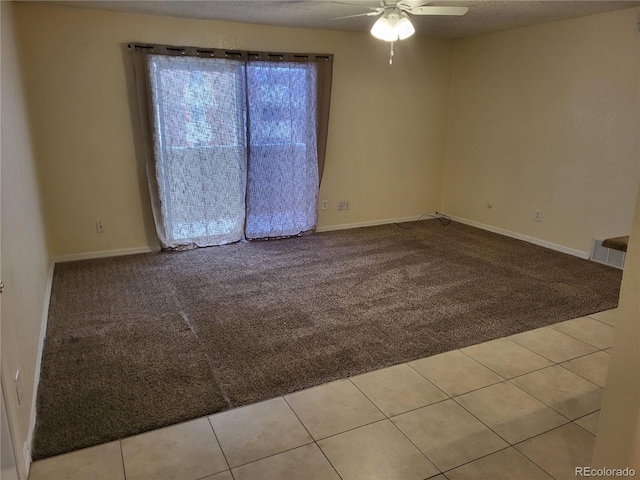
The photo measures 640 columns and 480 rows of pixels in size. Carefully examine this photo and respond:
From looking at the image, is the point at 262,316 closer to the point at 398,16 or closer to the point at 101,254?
the point at 101,254

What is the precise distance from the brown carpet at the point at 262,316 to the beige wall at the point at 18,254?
0.62 ft

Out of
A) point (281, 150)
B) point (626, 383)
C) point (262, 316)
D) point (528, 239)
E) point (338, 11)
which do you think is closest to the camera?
point (626, 383)

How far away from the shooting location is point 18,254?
7.57 feet

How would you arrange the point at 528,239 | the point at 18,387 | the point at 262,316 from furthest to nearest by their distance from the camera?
the point at 528,239 < the point at 262,316 < the point at 18,387

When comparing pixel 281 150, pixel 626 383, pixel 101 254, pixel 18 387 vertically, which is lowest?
pixel 101 254

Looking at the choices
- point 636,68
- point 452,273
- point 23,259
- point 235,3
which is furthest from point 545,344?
point 235,3

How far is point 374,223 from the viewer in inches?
224

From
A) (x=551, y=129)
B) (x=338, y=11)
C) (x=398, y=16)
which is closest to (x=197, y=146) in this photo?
(x=338, y=11)

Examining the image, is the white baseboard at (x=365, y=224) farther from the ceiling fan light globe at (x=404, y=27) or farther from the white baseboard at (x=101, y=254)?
the ceiling fan light globe at (x=404, y=27)

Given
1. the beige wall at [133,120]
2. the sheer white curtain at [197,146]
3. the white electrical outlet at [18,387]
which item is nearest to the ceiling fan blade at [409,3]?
the beige wall at [133,120]

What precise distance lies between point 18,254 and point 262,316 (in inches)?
57.5

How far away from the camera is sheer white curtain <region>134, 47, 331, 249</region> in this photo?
167 inches

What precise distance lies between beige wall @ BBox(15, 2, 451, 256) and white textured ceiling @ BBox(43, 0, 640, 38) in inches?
7.4

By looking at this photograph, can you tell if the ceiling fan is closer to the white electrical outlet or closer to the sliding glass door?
the sliding glass door
